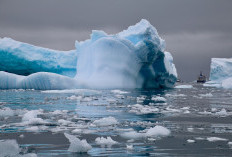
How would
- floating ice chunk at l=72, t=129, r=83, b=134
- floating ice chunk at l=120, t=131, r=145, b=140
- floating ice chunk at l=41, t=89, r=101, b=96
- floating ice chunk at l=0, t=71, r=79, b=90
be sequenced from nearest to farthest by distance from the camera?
floating ice chunk at l=120, t=131, r=145, b=140, floating ice chunk at l=72, t=129, r=83, b=134, floating ice chunk at l=41, t=89, r=101, b=96, floating ice chunk at l=0, t=71, r=79, b=90

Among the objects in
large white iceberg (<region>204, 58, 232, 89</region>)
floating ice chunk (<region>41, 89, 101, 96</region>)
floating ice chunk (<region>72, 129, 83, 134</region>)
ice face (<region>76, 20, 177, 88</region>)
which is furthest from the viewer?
large white iceberg (<region>204, 58, 232, 89</region>)

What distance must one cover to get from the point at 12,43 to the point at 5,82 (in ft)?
16.0

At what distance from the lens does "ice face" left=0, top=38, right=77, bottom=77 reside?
939 inches

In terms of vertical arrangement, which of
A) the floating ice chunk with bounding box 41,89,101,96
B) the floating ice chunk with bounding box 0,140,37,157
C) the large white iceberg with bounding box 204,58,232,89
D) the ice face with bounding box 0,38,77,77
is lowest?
the floating ice chunk with bounding box 0,140,37,157

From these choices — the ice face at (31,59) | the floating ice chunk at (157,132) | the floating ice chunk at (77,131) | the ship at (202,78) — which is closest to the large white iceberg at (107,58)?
the ice face at (31,59)

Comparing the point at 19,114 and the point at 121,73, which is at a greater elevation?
the point at 121,73

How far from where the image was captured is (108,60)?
23.7 meters

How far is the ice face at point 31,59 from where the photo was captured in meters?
23.9

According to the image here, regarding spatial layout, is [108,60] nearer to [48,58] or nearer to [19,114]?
[48,58]

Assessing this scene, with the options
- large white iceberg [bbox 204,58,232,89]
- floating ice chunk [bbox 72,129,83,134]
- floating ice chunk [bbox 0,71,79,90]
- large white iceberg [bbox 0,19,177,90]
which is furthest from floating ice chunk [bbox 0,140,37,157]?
large white iceberg [bbox 204,58,232,89]

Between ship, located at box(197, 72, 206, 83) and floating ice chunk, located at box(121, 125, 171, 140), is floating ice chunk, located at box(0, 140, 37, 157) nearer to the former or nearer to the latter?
floating ice chunk, located at box(121, 125, 171, 140)

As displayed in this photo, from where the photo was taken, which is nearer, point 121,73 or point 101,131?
point 101,131

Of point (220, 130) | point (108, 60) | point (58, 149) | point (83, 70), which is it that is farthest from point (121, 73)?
point (58, 149)

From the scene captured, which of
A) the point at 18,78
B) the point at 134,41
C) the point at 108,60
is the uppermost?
the point at 134,41
